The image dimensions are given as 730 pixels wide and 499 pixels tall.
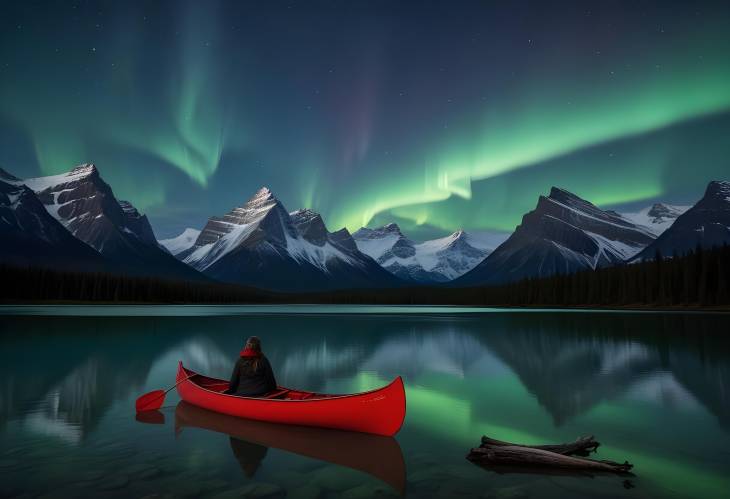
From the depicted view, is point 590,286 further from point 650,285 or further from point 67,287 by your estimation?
point 67,287

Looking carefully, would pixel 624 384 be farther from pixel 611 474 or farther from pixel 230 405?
pixel 230 405

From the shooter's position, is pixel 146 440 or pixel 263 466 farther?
pixel 146 440

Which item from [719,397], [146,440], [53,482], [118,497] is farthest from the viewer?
[719,397]

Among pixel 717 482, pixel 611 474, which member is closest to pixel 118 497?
pixel 611 474

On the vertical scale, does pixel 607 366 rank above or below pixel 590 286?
below

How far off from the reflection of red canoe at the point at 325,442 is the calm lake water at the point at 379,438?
0.25 ft

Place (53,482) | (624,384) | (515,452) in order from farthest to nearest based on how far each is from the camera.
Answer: (624,384) < (515,452) < (53,482)

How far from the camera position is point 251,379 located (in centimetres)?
1703

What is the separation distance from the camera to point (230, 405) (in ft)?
56.3

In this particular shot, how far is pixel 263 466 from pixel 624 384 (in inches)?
806

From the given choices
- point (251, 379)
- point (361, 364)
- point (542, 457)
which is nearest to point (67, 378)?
point (251, 379)

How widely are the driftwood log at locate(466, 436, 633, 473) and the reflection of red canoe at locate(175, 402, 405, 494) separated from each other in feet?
7.27

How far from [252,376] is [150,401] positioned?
5254 millimetres

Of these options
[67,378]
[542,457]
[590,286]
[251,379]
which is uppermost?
[590,286]
